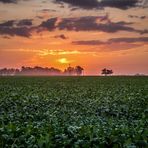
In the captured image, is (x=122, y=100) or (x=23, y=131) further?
(x=122, y=100)

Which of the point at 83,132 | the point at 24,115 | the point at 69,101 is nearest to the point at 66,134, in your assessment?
the point at 83,132

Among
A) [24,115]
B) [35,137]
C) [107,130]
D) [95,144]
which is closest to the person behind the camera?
[95,144]

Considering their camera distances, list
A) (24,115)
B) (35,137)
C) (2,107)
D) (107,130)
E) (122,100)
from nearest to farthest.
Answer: (35,137) → (107,130) → (24,115) → (2,107) → (122,100)

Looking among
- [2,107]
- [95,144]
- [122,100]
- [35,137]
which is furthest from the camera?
[122,100]

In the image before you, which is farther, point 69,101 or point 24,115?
point 69,101

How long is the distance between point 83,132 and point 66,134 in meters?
0.64

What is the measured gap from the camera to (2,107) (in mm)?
26125

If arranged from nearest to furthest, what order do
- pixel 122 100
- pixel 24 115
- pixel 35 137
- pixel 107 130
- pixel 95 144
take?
pixel 95 144, pixel 35 137, pixel 107 130, pixel 24 115, pixel 122 100

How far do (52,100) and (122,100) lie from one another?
4774 mm

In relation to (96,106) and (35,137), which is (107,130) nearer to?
(35,137)

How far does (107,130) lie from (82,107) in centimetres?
1255

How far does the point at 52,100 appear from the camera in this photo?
97.6 ft

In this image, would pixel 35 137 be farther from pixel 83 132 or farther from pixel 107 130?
pixel 107 130

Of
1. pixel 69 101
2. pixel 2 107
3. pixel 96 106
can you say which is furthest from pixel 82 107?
pixel 2 107
